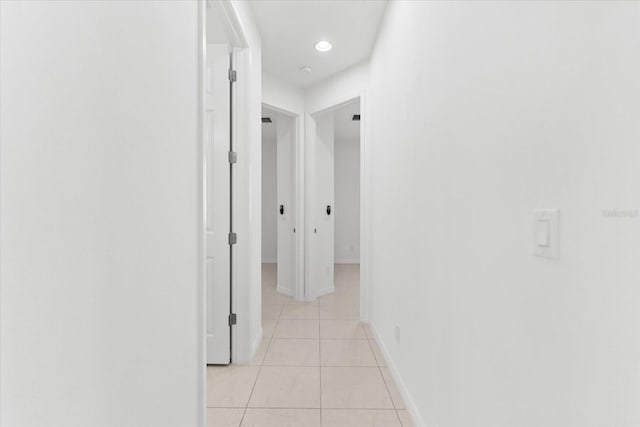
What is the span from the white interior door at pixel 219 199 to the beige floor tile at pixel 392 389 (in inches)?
44.1

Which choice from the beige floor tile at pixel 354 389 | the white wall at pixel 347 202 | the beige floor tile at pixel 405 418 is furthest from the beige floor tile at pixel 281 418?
Result: the white wall at pixel 347 202

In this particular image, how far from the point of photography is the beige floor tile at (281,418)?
1694 millimetres

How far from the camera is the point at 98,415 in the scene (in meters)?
0.70

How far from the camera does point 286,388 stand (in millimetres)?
2029

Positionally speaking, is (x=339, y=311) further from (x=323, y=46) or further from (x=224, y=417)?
(x=323, y=46)

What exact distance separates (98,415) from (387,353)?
2024mm

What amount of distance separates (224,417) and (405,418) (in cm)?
98

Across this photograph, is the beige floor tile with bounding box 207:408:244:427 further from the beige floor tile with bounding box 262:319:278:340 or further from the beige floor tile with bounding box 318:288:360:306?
the beige floor tile with bounding box 318:288:360:306

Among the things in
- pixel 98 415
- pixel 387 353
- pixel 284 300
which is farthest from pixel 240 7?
pixel 284 300

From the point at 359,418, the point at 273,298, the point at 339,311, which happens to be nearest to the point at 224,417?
the point at 359,418

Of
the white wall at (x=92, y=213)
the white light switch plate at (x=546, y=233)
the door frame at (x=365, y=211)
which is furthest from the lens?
the door frame at (x=365, y=211)

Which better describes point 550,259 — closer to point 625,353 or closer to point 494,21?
point 625,353

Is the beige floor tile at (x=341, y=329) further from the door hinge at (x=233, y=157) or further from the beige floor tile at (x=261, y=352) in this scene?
the door hinge at (x=233, y=157)

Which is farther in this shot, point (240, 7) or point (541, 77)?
point (240, 7)
